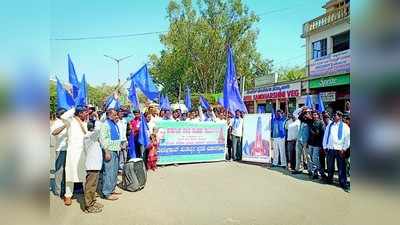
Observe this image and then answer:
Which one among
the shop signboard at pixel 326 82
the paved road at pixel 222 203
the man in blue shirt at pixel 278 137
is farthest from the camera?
the shop signboard at pixel 326 82

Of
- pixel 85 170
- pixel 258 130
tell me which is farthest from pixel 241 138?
pixel 85 170

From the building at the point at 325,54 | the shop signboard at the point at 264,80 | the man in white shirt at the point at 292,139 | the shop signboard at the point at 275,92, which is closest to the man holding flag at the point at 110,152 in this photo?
the man in white shirt at the point at 292,139

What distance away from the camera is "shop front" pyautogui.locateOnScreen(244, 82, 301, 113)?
2502 cm

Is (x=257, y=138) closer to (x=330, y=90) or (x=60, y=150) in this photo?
(x=60, y=150)

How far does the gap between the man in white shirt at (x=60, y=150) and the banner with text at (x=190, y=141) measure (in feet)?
13.5

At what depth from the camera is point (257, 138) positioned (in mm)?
10758

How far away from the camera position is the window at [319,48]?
21.5 meters

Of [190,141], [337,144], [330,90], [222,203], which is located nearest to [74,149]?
[222,203]

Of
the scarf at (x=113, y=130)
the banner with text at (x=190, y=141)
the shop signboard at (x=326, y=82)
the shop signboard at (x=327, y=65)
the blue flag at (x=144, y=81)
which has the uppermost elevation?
the shop signboard at (x=327, y=65)

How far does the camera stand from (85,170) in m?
5.89

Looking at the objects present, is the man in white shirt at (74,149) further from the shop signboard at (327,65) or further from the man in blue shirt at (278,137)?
the shop signboard at (327,65)

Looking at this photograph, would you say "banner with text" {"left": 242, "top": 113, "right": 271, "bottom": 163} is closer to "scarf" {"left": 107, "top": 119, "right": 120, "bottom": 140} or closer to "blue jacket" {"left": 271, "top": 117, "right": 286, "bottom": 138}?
"blue jacket" {"left": 271, "top": 117, "right": 286, "bottom": 138}
